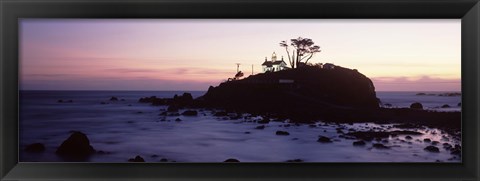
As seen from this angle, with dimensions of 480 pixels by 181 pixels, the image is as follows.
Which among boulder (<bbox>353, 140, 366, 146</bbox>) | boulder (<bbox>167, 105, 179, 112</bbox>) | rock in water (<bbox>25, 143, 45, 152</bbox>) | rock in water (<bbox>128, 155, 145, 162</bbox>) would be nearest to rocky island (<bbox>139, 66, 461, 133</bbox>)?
boulder (<bbox>167, 105, 179, 112</bbox>)

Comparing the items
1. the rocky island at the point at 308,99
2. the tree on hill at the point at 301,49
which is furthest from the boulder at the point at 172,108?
the tree on hill at the point at 301,49

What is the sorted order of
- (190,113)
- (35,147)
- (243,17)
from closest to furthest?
(243,17), (35,147), (190,113)

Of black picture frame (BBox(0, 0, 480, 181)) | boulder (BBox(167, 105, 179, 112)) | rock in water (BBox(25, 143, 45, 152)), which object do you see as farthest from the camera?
boulder (BBox(167, 105, 179, 112))

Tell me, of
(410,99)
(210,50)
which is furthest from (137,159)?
(410,99)

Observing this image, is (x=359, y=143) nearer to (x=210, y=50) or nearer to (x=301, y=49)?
(x=301, y=49)

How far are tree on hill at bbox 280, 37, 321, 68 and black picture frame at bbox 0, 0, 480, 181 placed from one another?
18 cm

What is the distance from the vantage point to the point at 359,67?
2145 mm

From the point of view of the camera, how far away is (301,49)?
213 cm

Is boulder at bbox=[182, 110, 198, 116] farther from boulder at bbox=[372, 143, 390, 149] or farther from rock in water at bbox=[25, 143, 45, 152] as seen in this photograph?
boulder at bbox=[372, 143, 390, 149]

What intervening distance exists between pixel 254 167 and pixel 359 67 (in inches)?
26.7

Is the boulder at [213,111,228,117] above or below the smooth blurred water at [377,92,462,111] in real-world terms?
below

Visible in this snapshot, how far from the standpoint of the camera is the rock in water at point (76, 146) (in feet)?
6.72

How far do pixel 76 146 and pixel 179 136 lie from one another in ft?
1.49

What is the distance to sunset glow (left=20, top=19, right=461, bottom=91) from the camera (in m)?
2.07
